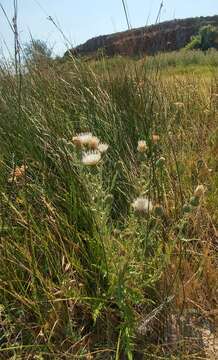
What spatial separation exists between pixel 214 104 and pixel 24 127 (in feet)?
4.62

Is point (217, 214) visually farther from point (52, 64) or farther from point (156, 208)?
point (52, 64)

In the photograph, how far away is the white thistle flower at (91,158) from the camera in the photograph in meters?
1.37

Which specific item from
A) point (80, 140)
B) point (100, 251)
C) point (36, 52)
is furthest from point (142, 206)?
point (36, 52)

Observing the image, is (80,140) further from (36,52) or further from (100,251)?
(36,52)

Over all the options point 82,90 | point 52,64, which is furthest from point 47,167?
point 52,64

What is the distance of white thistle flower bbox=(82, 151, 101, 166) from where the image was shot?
1.37 meters

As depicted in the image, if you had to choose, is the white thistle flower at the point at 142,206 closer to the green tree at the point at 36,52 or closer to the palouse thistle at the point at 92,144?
the palouse thistle at the point at 92,144

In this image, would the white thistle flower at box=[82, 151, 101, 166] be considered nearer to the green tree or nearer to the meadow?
the meadow

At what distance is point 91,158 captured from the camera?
4.56 feet

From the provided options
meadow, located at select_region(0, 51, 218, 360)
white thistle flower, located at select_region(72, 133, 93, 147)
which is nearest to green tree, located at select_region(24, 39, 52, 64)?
meadow, located at select_region(0, 51, 218, 360)

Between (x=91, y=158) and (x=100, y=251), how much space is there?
288 mm

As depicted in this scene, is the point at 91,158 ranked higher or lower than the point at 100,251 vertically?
higher

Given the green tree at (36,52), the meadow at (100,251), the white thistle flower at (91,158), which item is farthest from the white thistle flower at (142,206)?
the green tree at (36,52)

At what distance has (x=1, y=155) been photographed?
1.90 metres
